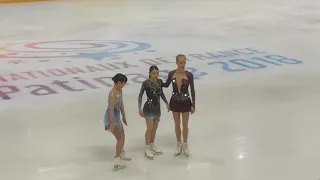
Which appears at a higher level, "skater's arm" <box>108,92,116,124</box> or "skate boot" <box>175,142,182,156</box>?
"skater's arm" <box>108,92,116,124</box>

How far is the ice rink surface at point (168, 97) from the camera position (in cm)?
230

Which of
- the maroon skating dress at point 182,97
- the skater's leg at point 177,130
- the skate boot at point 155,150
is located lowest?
the skate boot at point 155,150

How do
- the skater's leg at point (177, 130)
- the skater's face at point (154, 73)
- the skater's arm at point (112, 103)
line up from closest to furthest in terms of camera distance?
the skater's arm at point (112, 103), the skater's face at point (154, 73), the skater's leg at point (177, 130)

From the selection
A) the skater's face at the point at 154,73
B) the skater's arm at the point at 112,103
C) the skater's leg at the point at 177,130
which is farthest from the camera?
the skater's leg at the point at 177,130

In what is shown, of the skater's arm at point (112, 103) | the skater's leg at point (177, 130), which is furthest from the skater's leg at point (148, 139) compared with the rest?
the skater's arm at point (112, 103)

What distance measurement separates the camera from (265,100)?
3.42m

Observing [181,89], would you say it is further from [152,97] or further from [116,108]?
[116,108]

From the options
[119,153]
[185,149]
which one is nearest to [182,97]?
[185,149]

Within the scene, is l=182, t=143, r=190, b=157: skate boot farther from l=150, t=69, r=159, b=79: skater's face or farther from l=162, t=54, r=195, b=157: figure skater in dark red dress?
l=150, t=69, r=159, b=79: skater's face

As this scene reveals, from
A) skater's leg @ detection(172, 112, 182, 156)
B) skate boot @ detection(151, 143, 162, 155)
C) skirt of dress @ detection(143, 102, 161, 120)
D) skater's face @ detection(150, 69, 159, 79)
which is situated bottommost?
skate boot @ detection(151, 143, 162, 155)

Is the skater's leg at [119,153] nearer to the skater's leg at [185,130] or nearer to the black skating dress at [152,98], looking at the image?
the black skating dress at [152,98]

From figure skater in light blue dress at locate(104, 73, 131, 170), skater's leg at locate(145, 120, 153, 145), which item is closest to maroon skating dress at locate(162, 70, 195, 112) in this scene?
skater's leg at locate(145, 120, 153, 145)

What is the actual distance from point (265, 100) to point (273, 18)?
5190 millimetres

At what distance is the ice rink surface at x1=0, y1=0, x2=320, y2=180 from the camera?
2.30m
